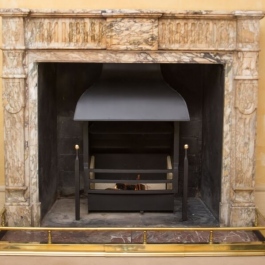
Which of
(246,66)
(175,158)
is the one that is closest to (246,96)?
(246,66)

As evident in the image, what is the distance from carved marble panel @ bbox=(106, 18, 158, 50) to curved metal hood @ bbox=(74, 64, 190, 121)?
59cm

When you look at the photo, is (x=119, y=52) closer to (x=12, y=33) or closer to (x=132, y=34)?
(x=132, y=34)

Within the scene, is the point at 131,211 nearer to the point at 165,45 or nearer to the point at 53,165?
the point at 53,165

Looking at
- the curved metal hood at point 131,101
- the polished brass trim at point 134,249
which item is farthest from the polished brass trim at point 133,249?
the curved metal hood at point 131,101

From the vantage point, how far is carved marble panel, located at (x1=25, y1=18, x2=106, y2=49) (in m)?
5.45

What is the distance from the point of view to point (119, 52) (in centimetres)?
550

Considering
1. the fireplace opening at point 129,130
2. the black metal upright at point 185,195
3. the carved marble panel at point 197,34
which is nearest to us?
the carved marble panel at point 197,34

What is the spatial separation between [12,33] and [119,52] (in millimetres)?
1235

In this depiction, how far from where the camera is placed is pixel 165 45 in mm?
5492

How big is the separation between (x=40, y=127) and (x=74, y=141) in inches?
39.7

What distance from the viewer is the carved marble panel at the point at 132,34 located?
544 cm

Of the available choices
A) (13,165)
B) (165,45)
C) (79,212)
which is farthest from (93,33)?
(79,212)

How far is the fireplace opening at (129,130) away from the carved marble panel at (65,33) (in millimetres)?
571

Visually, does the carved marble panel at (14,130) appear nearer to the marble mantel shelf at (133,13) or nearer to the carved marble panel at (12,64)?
the carved marble panel at (12,64)
